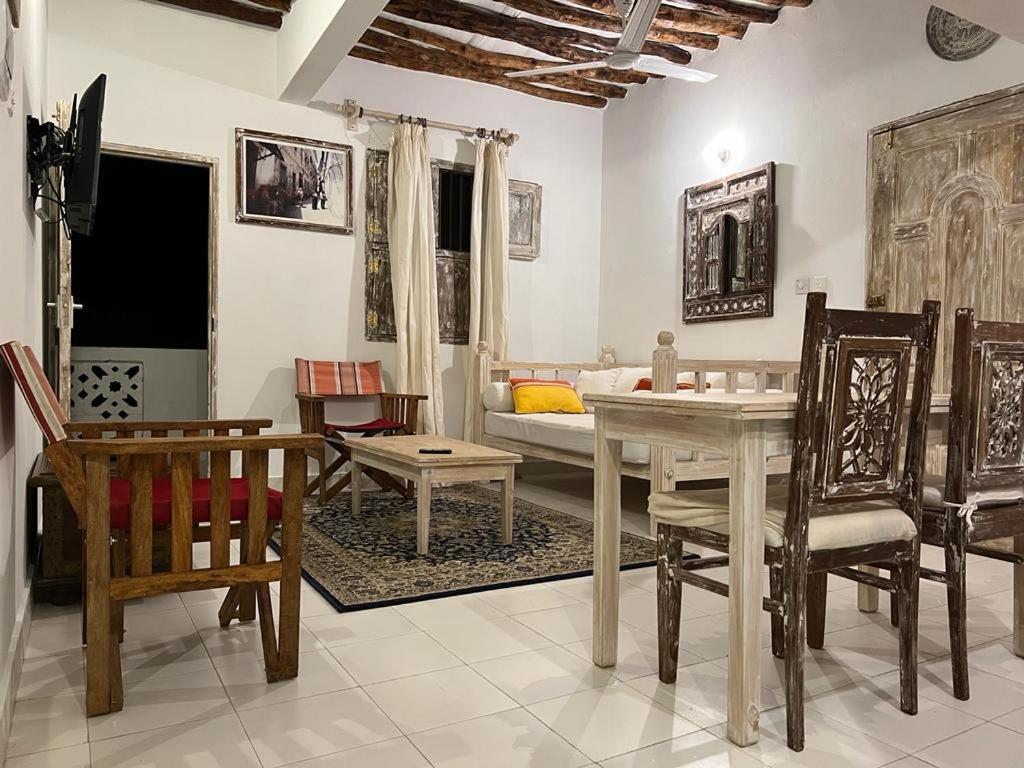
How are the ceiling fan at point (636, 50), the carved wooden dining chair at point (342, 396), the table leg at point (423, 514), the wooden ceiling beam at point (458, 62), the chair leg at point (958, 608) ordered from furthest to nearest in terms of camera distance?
the wooden ceiling beam at point (458, 62)
the carved wooden dining chair at point (342, 396)
the ceiling fan at point (636, 50)
the table leg at point (423, 514)
the chair leg at point (958, 608)

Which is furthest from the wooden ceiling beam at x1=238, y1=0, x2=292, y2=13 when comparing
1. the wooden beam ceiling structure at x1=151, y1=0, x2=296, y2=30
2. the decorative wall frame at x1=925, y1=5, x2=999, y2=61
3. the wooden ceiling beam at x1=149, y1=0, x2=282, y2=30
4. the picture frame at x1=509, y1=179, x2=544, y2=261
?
the decorative wall frame at x1=925, y1=5, x2=999, y2=61

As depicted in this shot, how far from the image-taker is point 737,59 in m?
5.39

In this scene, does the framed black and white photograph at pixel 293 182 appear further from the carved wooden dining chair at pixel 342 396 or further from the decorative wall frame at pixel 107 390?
the decorative wall frame at pixel 107 390

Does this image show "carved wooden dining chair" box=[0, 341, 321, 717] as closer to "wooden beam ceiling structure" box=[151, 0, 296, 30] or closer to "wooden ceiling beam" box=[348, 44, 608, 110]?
"wooden beam ceiling structure" box=[151, 0, 296, 30]

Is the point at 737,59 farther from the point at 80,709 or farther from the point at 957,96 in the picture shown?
the point at 80,709

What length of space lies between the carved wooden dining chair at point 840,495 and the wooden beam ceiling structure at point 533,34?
152 inches

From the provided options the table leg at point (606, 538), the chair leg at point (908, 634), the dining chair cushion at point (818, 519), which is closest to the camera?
the dining chair cushion at point (818, 519)

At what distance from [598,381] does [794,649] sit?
4.25 m

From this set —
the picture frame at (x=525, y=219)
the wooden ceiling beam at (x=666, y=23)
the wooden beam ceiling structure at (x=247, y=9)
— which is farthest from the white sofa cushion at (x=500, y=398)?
the wooden beam ceiling structure at (x=247, y=9)

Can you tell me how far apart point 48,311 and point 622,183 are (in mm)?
4352

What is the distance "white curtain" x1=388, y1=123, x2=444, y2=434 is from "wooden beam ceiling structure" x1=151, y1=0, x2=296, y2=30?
110cm

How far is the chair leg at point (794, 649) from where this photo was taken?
5.81 ft

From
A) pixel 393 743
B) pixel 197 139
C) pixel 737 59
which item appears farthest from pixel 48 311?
pixel 737 59

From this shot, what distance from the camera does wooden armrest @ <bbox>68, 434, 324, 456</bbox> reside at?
1846 mm
